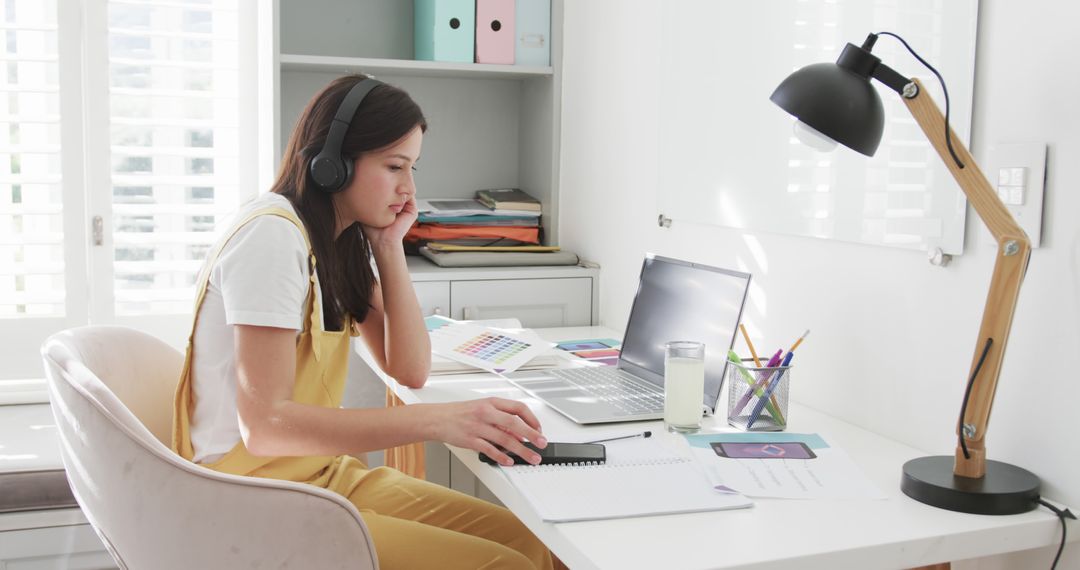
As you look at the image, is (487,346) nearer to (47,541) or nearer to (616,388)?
(616,388)

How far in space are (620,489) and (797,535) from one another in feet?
0.72

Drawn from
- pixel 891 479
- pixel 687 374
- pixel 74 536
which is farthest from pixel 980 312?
pixel 74 536

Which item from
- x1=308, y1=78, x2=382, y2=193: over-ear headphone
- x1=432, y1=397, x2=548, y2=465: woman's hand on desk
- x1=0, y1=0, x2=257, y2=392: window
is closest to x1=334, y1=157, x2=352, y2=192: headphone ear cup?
x1=308, y1=78, x2=382, y2=193: over-ear headphone

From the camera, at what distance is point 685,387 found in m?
1.46

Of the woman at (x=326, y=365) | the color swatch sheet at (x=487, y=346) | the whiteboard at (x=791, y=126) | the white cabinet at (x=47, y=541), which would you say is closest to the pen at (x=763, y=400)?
the whiteboard at (x=791, y=126)

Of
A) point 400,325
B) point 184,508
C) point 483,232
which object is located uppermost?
point 483,232

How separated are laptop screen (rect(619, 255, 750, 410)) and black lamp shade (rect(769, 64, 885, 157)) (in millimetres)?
432

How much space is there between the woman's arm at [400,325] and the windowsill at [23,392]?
1.30 meters

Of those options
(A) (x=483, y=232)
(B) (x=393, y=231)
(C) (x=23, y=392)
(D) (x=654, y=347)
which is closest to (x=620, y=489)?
(D) (x=654, y=347)

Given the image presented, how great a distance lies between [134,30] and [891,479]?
2.19m

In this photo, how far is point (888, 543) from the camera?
105 cm

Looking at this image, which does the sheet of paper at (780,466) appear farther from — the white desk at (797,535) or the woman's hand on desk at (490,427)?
the woman's hand on desk at (490,427)

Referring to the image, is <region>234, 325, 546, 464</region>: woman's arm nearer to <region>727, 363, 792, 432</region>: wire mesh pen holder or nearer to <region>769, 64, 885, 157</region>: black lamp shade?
<region>727, 363, 792, 432</region>: wire mesh pen holder

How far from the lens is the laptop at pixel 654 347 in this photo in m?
1.57
